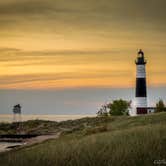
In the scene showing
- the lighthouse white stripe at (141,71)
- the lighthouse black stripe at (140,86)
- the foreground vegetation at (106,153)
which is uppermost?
the lighthouse white stripe at (141,71)

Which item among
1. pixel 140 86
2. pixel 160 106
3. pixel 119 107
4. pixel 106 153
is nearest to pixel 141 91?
pixel 140 86

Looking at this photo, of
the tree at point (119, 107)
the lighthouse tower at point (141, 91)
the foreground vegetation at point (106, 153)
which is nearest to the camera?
the foreground vegetation at point (106, 153)

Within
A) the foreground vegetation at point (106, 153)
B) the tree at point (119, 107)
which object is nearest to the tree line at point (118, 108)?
the tree at point (119, 107)

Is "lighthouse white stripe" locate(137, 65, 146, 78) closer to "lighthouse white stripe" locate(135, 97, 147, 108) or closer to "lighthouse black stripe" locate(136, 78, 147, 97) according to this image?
"lighthouse black stripe" locate(136, 78, 147, 97)

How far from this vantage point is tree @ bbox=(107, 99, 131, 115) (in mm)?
66250

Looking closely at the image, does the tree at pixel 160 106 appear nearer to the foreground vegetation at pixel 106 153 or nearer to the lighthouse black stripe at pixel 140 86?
the lighthouse black stripe at pixel 140 86

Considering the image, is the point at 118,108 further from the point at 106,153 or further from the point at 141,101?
the point at 106,153

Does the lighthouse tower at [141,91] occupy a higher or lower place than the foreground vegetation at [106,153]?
higher

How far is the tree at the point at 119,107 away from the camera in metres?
66.2

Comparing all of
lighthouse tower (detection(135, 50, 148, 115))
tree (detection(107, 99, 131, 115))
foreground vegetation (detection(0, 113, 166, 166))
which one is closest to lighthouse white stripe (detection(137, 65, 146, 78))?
lighthouse tower (detection(135, 50, 148, 115))

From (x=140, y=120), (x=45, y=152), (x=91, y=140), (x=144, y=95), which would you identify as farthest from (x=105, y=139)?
(x=144, y=95)

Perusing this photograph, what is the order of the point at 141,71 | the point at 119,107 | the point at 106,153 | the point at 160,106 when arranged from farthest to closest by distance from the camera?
1. the point at 119,107
2. the point at 160,106
3. the point at 141,71
4. the point at 106,153

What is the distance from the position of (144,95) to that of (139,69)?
8.91 ft

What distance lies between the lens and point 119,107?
66.9 meters
